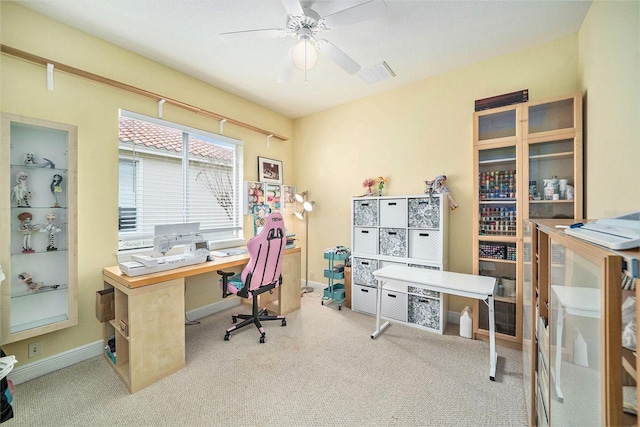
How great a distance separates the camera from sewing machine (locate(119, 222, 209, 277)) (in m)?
2.08

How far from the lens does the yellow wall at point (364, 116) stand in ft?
5.28

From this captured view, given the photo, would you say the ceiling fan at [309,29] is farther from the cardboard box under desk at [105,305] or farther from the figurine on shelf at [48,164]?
the cardboard box under desk at [105,305]

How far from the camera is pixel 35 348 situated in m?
2.03

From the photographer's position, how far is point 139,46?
2.47 meters

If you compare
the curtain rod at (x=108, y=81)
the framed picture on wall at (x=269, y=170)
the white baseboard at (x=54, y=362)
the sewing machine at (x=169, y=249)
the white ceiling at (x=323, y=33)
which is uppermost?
the white ceiling at (x=323, y=33)

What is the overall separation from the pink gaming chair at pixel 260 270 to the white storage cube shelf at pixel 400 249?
109 cm

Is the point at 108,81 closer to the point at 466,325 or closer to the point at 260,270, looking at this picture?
the point at 260,270

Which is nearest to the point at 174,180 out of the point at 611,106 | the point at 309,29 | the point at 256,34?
the point at 256,34

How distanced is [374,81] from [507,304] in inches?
113

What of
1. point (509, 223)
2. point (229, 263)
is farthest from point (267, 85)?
point (509, 223)

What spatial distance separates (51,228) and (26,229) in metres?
0.13

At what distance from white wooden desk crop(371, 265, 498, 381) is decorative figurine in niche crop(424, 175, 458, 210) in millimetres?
830

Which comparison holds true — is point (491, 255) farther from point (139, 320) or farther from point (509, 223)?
point (139, 320)

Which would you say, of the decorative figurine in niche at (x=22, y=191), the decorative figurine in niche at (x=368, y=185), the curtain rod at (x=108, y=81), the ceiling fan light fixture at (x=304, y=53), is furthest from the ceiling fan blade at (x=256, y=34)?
the decorative figurine in niche at (x=368, y=185)
